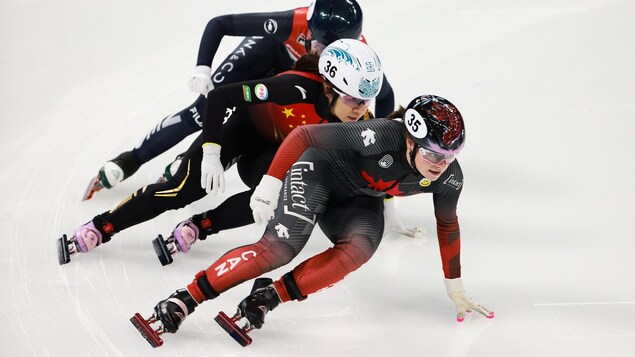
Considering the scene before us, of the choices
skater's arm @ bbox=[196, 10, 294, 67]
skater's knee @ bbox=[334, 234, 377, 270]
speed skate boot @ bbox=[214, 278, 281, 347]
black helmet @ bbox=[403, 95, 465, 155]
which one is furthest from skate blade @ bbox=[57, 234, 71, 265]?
black helmet @ bbox=[403, 95, 465, 155]

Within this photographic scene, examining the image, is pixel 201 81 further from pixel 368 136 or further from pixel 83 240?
pixel 368 136

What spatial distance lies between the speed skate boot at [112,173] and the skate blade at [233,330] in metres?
1.73

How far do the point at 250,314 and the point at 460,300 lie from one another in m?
1.05

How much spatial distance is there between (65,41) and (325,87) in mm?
3533

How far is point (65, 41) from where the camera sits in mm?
7199

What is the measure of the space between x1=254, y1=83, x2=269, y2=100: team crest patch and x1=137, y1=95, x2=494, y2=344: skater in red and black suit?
1.35 ft

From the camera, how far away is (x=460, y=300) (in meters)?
4.27

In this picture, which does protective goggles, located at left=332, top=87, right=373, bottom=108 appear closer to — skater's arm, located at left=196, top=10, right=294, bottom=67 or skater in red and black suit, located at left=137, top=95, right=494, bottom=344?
skater in red and black suit, located at left=137, top=95, right=494, bottom=344

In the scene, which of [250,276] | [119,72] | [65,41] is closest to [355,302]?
[250,276]

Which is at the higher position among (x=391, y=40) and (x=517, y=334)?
(x=391, y=40)

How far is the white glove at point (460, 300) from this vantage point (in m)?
4.25

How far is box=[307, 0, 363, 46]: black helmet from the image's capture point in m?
4.68

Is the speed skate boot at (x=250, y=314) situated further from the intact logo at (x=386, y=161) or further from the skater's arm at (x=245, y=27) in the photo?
the skater's arm at (x=245, y=27)

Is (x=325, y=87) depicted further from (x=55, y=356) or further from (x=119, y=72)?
(x=119, y=72)
